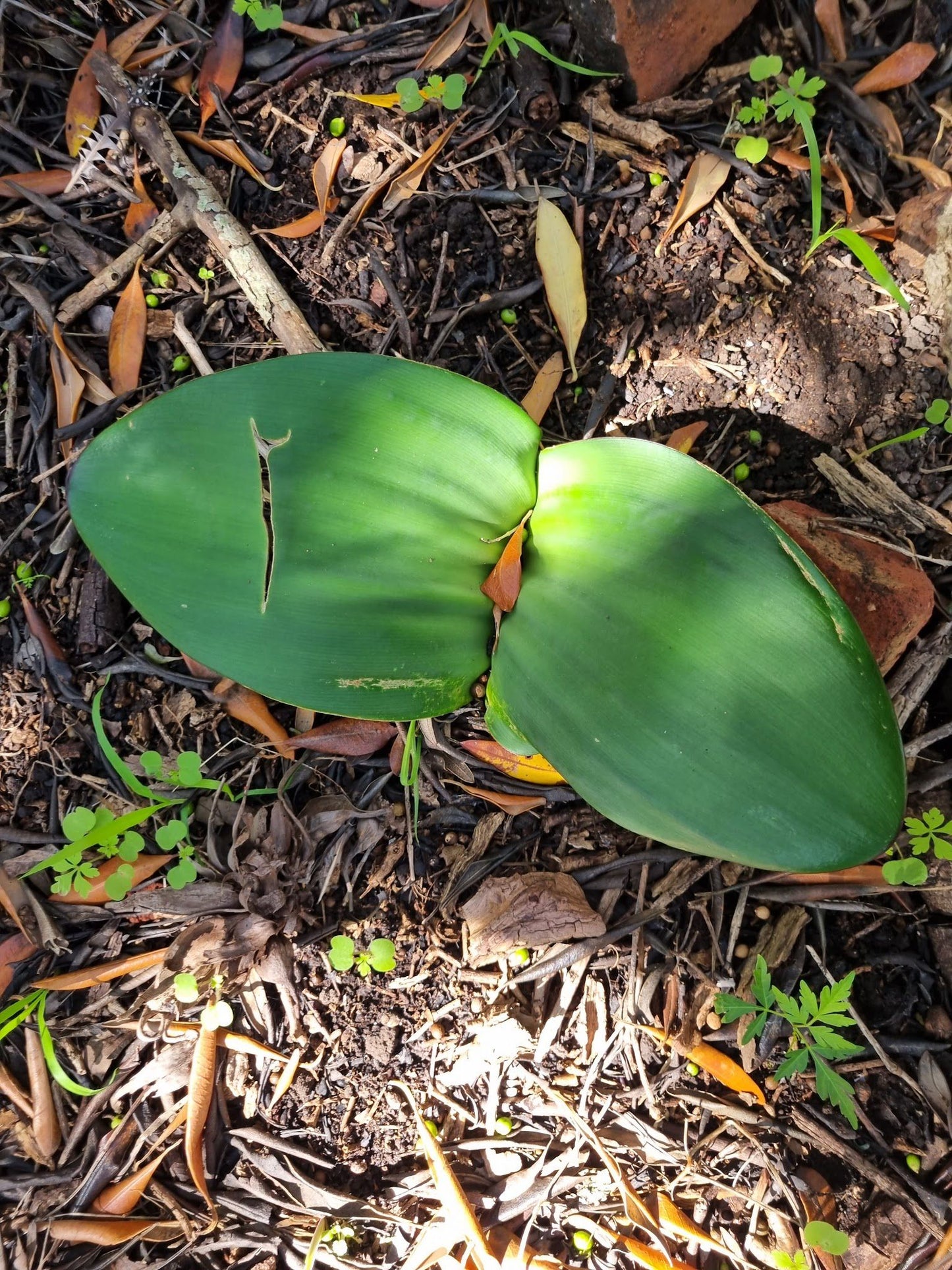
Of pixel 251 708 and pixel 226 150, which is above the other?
pixel 226 150

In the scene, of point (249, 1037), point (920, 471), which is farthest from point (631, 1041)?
point (920, 471)

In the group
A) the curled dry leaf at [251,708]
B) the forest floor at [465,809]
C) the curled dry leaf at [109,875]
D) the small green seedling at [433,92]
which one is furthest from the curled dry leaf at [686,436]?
the curled dry leaf at [109,875]

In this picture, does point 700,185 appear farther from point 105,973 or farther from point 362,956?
point 105,973

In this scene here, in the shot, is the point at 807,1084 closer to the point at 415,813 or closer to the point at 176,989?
the point at 415,813

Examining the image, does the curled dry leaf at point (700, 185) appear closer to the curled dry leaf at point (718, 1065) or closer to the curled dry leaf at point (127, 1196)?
the curled dry leaf at point (718, 1065)

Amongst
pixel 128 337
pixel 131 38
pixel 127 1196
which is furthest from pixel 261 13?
pixel 127 1196

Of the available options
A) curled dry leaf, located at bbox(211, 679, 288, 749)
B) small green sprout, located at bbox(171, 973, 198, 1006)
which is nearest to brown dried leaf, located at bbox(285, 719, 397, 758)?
curled dry leaf, located at bbox(211, 679, 288, 749)

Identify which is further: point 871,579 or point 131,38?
point 131,38
